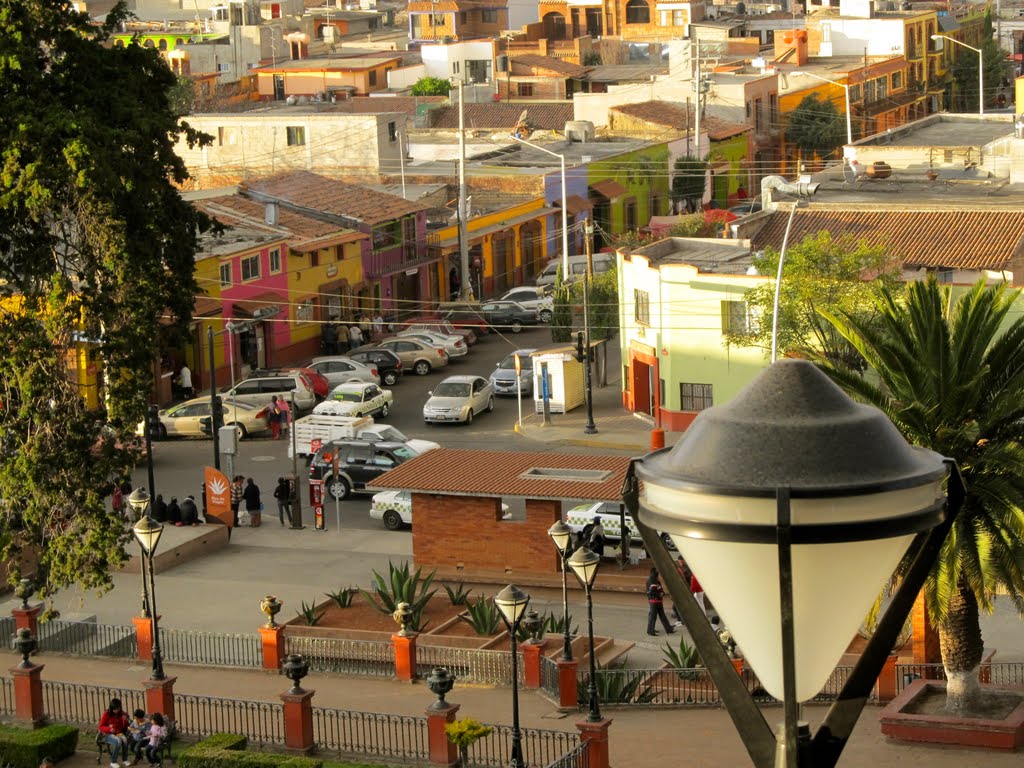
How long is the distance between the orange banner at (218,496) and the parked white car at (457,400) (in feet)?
34.5

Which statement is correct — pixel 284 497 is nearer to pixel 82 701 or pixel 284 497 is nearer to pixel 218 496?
pixel 218 496

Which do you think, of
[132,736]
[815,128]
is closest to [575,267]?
[815,128]

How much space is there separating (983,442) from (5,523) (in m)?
15.2

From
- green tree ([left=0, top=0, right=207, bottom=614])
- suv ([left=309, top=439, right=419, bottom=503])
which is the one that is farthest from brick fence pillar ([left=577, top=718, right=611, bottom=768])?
suv ([left=309, top=439, right=419, bottom=503])

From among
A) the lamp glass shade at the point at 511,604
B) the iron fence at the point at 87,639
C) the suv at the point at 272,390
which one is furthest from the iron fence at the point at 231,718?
the suv at the point at 272,390

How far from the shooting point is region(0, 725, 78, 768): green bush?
22.6 m

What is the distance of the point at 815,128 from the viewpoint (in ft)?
285

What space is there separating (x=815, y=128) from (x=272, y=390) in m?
46.8

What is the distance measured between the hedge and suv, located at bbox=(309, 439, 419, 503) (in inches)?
650

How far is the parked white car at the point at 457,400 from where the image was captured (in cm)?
4628

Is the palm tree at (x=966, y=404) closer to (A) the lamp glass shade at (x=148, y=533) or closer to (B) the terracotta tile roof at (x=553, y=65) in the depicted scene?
(A) the lamp glass shade at (x=148, y=533)

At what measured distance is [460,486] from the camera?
32.6 m

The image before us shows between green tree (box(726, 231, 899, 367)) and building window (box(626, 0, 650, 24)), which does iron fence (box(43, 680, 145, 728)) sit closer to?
green tree (box(726, 231, 899, 367))

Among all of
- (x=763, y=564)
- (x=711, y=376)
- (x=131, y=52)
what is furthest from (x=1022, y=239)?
(x=763, y=564)
